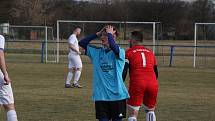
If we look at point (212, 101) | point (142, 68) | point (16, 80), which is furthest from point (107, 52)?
point (16, 80)

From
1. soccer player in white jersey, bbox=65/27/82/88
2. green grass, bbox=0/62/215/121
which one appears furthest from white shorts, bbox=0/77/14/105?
soccer player in white jersey, bbox=65/27/82/88

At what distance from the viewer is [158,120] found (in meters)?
12.0

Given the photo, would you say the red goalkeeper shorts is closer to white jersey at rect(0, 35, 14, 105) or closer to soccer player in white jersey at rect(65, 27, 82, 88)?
white jersey at rect(0, 35, 14, 105)

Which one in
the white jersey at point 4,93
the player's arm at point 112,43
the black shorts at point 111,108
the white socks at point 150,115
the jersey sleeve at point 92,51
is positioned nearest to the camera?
the player's arm at point 112,43

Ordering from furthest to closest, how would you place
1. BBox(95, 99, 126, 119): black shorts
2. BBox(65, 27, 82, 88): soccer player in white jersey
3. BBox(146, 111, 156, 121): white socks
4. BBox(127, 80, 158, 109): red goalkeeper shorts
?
BBox(65, 27, 82, 88): soccer player in white jersey
BBox(146, 111, 156, 121): white socks
BBox(127, 80, 158, 109): red goalkeeper shorts
BBox(95, 99, 126, 119): black shorts

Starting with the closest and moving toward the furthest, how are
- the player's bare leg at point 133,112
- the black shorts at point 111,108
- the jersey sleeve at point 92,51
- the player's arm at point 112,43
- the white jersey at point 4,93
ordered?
the player's arm at point 112,43, the black shorts at point 111,108, the jersey sleeve at point 92,51, the white jersey at point 4,93, the player's bare leg at point 133,112

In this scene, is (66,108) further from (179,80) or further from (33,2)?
(33,2)

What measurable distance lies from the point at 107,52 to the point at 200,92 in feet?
32.3

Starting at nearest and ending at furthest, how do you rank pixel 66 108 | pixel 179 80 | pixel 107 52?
1. pixel 107 52
2. pixel 66 108
3. pixel 179 80

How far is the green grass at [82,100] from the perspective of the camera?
491 inches

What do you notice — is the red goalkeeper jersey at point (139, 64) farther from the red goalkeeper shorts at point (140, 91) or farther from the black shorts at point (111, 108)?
the black shorts at point (111, 108)

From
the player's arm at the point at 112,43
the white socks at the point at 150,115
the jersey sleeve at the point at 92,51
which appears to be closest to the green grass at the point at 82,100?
the white socks at the point at 150,115

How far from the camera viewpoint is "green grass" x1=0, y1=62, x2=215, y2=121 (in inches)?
491

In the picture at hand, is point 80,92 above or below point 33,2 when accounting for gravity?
below
